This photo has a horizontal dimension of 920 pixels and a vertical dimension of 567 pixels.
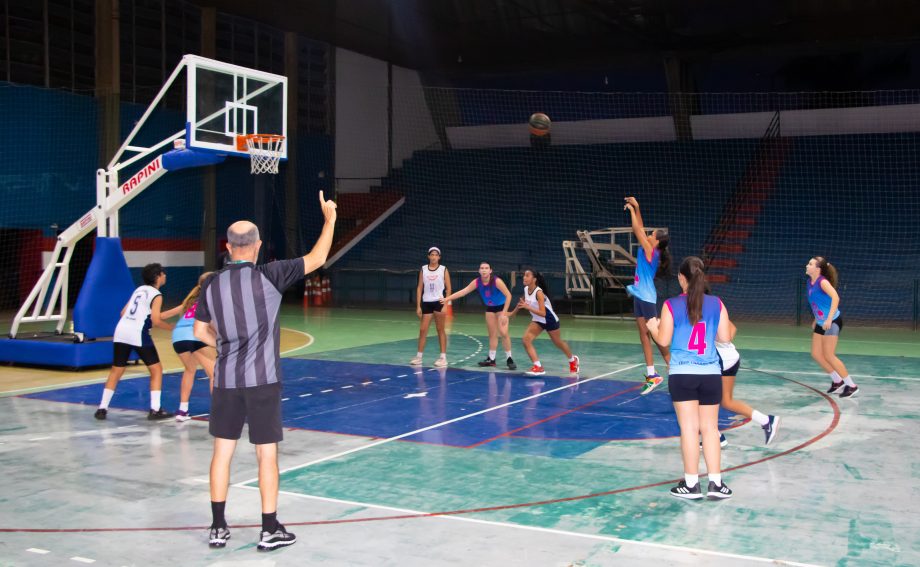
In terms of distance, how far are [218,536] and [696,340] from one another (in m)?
3.55

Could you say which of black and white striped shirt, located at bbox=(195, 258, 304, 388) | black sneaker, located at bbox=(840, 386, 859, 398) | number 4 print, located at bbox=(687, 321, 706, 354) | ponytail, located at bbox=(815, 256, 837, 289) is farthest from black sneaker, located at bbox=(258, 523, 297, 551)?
black sneaker, located at bbox=(840, 386, 859, 398)

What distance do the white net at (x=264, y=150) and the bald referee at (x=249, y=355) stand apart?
9.63 m

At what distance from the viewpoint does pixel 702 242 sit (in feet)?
88.3

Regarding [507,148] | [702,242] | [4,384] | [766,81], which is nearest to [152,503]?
[4,384]

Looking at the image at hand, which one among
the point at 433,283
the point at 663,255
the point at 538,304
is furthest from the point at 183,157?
the point at 663,255

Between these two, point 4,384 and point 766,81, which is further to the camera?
point 766,81

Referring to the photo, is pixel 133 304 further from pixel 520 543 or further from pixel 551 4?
pixel 551 4

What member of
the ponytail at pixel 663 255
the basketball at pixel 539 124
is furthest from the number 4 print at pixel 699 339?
the basketball at pixel 539 124

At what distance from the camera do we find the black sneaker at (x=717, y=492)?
693 cm

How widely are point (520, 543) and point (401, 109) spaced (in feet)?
94.7

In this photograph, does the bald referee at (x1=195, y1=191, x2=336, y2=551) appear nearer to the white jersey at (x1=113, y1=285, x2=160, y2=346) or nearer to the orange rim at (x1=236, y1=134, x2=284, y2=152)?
the white jersey at (x1=113, y1=285, x2=160, y2=346)

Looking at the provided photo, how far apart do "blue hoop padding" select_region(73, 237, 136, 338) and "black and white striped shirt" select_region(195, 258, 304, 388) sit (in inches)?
371

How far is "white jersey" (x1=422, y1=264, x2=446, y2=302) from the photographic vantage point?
14.5 meters

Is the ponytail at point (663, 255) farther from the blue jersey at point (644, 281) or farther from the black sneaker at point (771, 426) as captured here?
the black sneaker at point (771, 426)
